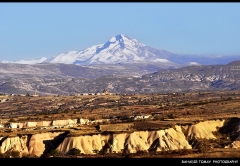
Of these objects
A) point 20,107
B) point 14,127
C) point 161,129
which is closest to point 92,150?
point 161,129

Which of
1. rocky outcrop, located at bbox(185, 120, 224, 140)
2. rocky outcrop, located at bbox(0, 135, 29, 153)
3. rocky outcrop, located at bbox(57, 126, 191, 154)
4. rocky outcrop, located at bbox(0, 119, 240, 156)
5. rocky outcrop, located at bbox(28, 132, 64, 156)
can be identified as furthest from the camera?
rocky outcrop, located at bbox(185, 120, 224, 140)

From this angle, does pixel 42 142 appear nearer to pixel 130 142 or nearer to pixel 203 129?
pixel 130 142

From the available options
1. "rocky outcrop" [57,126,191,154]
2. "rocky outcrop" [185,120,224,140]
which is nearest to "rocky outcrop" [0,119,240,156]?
"rocky outcrop" [57,126,191,154]

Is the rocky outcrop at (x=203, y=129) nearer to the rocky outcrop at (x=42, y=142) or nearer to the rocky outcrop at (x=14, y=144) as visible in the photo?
the rocky outcrop at (x=42, y=142)

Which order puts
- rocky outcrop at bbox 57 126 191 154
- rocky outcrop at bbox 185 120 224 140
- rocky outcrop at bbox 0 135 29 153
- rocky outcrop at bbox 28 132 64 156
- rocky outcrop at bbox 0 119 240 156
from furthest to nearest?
rocky outcrop at bbox 185 120 224 140
rocky outcrop at bbox 28 132 64 156
rocky outcrop at bbox 0 135 29 153
rocky outcrop at bbox 0 119 240 156
rocky outcrop at bbox 57 126 191 154

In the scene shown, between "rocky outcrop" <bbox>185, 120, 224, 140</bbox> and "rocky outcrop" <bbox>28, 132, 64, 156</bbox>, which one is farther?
"rocky outcrop" <bbox>185, 120, 224, 140</bbox>

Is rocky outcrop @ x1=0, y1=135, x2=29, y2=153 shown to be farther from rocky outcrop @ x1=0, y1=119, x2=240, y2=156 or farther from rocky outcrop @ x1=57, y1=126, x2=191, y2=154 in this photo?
rocky outcrop @ x1=57, y1=126, x2=191, y2=154

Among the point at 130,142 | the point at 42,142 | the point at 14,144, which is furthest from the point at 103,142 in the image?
the point at 14,144

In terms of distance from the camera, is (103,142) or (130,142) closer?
(130,142)

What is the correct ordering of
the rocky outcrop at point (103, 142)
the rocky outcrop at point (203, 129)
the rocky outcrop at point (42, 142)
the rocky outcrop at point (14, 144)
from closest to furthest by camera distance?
the rocky outcrop at point (103, 142) < the rocky outcrop at point (14, 144) < the rocky outcrop at point (42, 142) < the rocky outcrop at point (203, 129)

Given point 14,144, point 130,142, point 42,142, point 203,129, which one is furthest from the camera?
point 203,129

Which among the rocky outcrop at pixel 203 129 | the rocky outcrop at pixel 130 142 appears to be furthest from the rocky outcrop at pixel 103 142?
the rocky outcrop at pixel 203 129
